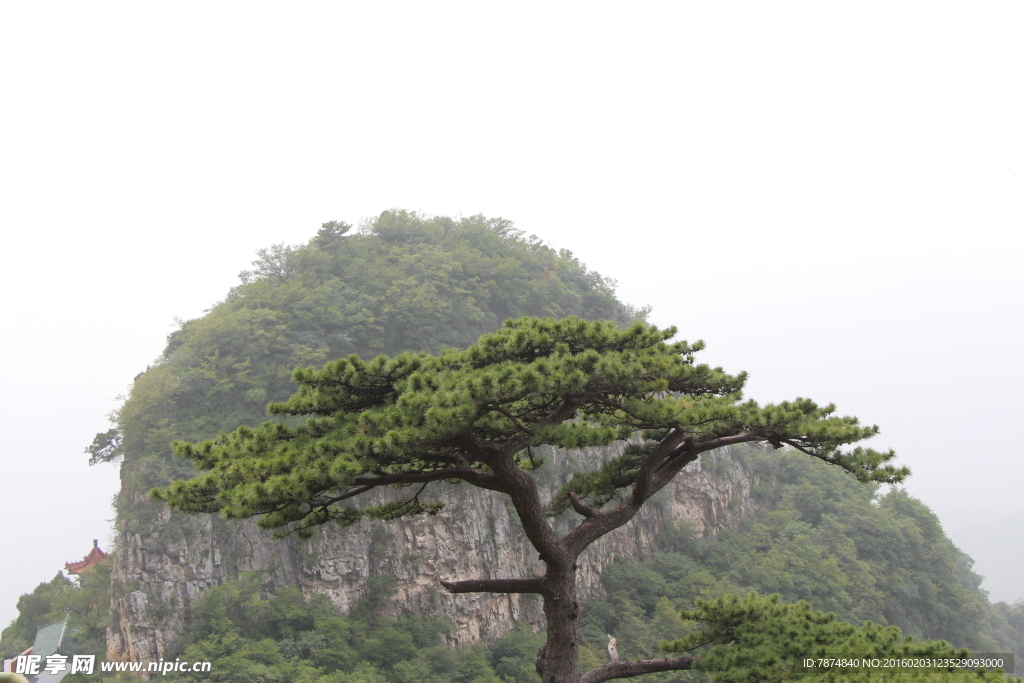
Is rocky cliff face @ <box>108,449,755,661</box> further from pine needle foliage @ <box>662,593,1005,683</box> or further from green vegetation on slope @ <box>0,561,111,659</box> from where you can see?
pine needle foliage @ <box>662,593,1005,683</box>

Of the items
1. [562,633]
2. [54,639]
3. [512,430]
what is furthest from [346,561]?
[512,430]

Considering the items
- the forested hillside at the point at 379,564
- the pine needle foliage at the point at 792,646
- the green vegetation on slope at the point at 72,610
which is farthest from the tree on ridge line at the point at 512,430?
the green vegetation on slope at the point at 72,610

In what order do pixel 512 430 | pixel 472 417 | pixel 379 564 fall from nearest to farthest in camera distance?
1. pixel 472 417
2. pixel 512 430
3. pixel 379 564

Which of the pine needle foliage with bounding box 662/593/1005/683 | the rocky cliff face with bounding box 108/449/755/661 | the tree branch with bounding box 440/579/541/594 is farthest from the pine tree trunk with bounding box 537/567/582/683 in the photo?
the rocky cliff face with bounding box 108/449/755/661

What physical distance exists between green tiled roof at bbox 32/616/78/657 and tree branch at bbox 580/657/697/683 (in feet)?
58.7

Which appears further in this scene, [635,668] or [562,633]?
[635,668]

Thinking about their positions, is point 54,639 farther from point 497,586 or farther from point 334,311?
point 497,586

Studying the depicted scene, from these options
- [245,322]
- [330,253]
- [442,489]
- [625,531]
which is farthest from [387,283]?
[625,531]

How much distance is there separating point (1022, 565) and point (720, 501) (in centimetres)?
9612

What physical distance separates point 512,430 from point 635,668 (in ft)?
8.87

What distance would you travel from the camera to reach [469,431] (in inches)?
207

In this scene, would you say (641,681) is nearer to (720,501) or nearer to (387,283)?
(720,501)

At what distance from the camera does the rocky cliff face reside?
48.4 feet

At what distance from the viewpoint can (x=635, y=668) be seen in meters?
5.94
